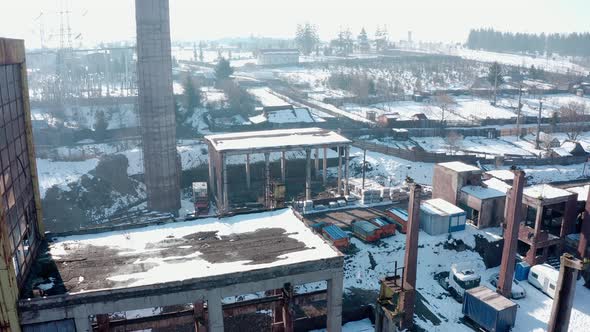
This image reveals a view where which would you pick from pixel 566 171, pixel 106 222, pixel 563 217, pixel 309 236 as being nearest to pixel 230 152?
pixel 106 222

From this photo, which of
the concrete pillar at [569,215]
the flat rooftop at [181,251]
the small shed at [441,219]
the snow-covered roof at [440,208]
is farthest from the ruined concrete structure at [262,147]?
the concrete pillar at [569,215]

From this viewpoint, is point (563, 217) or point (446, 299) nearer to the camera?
point (446, 299)

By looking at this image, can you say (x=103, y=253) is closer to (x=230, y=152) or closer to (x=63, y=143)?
(x=230, y=152)

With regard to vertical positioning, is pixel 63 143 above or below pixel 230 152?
below

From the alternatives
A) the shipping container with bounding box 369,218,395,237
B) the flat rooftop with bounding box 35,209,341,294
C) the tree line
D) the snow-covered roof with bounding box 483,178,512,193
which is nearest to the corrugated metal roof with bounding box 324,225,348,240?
the shipping container with bounding box 369,218,395,237

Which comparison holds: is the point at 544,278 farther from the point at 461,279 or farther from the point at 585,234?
the point at 461,279

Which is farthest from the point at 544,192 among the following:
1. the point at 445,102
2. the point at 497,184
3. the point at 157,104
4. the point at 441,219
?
the point at 445,102

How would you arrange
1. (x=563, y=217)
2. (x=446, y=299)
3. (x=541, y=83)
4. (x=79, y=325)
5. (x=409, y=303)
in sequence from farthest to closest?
(x=541, y=83) → (x=563, y=217) → (x=446, y=299) → (x=409, y=303) → (x=79, y=325)

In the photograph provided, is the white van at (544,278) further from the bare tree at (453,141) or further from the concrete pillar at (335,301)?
the bare tree at (453,141)
